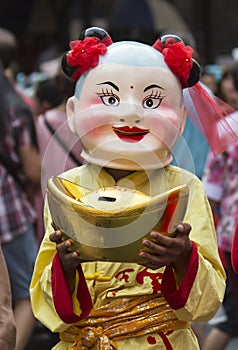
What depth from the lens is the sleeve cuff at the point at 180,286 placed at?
3.81 meters

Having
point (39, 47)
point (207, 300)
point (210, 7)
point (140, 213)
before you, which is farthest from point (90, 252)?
point (39, 47)

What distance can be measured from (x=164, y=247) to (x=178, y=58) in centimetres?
77

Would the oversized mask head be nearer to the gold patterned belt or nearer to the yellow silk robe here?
the yellow silk robe

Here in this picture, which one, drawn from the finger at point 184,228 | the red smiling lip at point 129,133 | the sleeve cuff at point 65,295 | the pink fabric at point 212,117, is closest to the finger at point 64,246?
the sleeve cuff at point 65,295

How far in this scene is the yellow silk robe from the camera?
12.8ft

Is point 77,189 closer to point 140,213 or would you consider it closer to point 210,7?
point 140,213

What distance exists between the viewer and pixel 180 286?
3.83 metres

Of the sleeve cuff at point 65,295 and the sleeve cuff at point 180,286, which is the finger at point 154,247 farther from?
the sleeve cuff at point 65,295

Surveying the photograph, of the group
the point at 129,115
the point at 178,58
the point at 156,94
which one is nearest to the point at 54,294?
the point at 129,115

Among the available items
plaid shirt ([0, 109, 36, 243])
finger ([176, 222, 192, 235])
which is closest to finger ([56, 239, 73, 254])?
finger ([176, 222, 192, 235])

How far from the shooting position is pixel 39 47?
65.0 ft

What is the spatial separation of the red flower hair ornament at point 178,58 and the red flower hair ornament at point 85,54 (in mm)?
226

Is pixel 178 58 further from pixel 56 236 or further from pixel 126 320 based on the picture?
pixel 126 320

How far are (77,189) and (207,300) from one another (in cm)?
60
